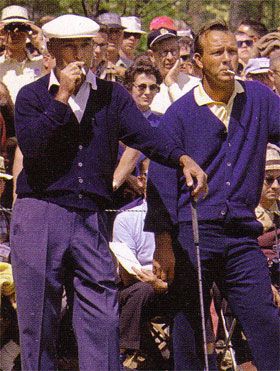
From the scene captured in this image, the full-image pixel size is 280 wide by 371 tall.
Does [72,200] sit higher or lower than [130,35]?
lower

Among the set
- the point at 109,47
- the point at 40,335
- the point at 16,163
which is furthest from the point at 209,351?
the point at 109,47

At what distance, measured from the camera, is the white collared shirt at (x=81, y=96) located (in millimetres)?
5762

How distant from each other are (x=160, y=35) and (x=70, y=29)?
4047 mm

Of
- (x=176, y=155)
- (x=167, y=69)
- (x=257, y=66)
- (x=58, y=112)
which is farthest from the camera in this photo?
(x=167, y=69)

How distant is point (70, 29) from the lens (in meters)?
5.73

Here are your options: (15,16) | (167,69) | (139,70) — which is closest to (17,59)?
(15,16)

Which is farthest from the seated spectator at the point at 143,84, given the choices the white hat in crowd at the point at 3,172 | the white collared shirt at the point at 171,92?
the white hat in crowd at the point at 3,172

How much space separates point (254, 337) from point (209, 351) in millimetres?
375

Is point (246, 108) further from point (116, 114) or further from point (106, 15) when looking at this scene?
point (106, 15)

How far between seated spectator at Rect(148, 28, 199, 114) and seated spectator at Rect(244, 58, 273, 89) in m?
0.43

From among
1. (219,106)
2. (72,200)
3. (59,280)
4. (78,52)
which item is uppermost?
(78,52)

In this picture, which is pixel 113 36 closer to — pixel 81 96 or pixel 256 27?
pixel 256 27

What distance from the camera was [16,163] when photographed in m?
7.30

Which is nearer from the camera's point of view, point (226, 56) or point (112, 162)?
point (112, 162)
